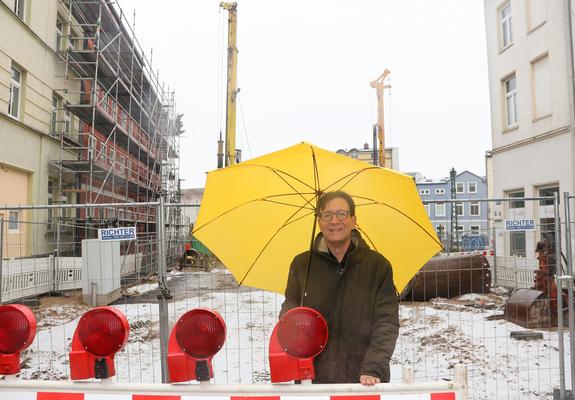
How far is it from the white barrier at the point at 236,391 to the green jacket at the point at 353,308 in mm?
640

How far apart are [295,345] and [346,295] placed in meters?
0.86

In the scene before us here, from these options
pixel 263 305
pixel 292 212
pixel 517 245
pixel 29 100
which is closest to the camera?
pixel 292 212

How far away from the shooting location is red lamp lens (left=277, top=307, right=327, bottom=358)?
5.38ft

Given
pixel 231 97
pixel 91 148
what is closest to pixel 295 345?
pixel 91 148

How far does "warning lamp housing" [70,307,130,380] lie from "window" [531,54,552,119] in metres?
15.7

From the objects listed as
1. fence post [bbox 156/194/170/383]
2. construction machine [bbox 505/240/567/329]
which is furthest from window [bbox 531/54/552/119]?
fence post [bbox 156/194/170/383]

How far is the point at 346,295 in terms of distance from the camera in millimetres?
2447

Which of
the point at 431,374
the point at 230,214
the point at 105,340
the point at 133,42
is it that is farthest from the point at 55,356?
the point at 133,42

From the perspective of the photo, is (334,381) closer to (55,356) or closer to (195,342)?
(195,342)

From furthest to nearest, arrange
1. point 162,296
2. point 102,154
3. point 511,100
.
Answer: point 102,154
point 511,100
point 162,296

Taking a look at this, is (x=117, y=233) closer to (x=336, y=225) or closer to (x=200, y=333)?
(x=336, y=225)

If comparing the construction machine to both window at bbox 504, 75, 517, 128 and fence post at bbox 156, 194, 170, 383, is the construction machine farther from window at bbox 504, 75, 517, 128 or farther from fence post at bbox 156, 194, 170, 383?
window at bbox 504, 75, 517, 128

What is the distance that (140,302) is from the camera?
19.2ft

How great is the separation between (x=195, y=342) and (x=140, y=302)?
14.9ft
